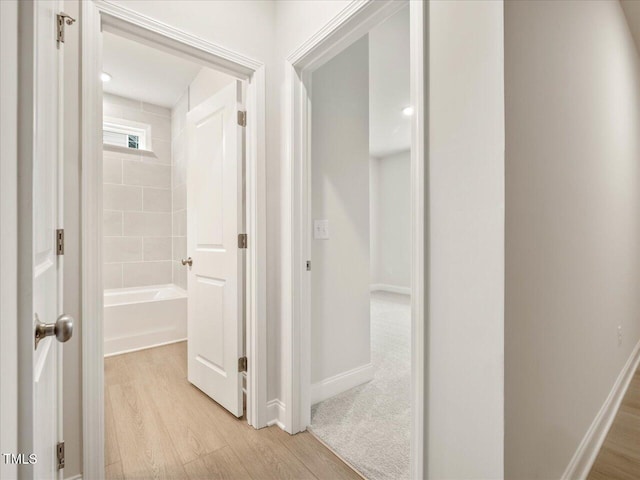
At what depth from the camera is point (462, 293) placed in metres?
1.06

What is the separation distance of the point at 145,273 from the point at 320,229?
3.01 meters

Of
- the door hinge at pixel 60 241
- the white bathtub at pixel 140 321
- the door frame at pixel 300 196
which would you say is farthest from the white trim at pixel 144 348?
the door hinge at pixel 60 241

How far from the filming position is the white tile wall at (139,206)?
12.9 feet

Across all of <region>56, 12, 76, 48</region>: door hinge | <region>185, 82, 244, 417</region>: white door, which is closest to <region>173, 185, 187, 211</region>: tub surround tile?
<region>185, 82, 244, 417</region>: white door

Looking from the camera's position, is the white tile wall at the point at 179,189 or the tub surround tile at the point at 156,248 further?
the tub surround tile at the point at 156,248

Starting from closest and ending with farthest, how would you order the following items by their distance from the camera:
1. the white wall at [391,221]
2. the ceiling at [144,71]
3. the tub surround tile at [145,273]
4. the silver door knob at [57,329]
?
the silver door knob at [57,329] → the ceiling at [144,71] → the tub surround tile at [145,273] → the white wall at [391,221]

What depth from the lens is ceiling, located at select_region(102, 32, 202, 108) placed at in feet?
9.78

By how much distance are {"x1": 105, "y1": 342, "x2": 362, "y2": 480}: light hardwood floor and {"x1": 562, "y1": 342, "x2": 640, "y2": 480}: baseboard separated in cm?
100

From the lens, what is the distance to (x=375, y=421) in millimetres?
1992

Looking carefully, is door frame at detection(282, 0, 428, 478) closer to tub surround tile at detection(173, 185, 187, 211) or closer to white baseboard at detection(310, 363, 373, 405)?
white baseboard at detection(310, 363, 373, 405)

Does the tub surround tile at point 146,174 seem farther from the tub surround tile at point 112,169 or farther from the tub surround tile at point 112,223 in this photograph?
the tub surround tile at point 112,223

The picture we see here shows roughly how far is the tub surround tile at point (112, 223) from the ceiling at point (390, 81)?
3388 mm
